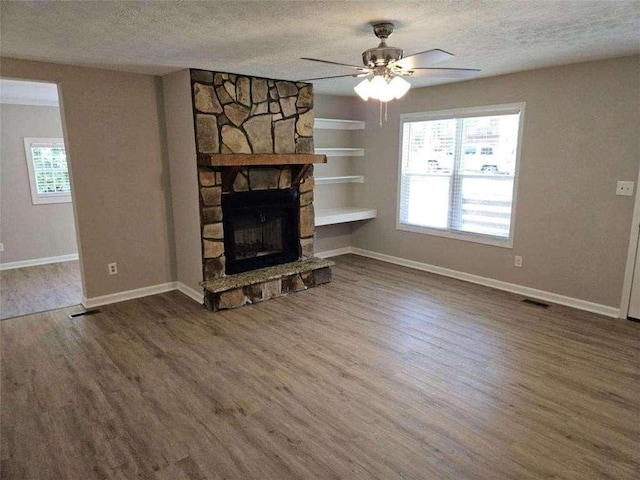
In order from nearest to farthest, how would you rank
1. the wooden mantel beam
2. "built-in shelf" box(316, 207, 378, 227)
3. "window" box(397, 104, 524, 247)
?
the wooden mantel beam < "window" box(397, 104, 524, 247) < "built-in shelf" box(316, 207, 378, 227)

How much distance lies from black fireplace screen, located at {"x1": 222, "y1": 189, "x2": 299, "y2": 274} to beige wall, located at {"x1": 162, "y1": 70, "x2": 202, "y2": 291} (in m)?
0.33

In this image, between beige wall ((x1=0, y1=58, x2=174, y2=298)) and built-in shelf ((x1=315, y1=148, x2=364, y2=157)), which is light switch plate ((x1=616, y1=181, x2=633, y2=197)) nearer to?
built-in shelf ((x1=315, y1=148, x2=364, y2=157))

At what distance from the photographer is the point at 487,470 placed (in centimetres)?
203

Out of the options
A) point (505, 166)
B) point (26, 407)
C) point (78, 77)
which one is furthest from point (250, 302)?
point (505, 166)

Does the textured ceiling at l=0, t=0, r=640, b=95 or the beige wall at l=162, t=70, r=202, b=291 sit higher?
the textured ceiling at l=0, t=0, r=640, b=95

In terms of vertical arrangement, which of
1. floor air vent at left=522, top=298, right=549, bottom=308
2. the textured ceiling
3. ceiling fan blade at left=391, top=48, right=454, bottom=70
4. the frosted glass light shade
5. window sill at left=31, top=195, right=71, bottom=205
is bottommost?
floor air vent at left=522, top=298, right=549, bottom=308

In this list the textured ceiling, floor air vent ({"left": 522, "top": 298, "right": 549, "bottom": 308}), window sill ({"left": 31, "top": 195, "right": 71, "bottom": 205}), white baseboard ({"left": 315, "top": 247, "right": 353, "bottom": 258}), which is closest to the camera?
the textured ceiling

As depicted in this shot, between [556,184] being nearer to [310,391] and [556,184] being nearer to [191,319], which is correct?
[310,391]

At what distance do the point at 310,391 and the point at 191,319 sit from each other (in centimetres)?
168

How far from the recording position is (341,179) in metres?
6.01

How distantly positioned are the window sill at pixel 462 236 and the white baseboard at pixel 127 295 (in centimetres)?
309

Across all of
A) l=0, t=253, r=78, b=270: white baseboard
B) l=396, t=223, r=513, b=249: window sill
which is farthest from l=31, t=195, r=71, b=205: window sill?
l=396, t=223, r=513, b=249: window sill

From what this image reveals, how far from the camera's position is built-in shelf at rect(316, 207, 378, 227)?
17.9 feet

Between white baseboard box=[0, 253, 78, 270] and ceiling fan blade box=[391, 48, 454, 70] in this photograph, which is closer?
ceiling fan blade box=[391, 48, 454, 70]
